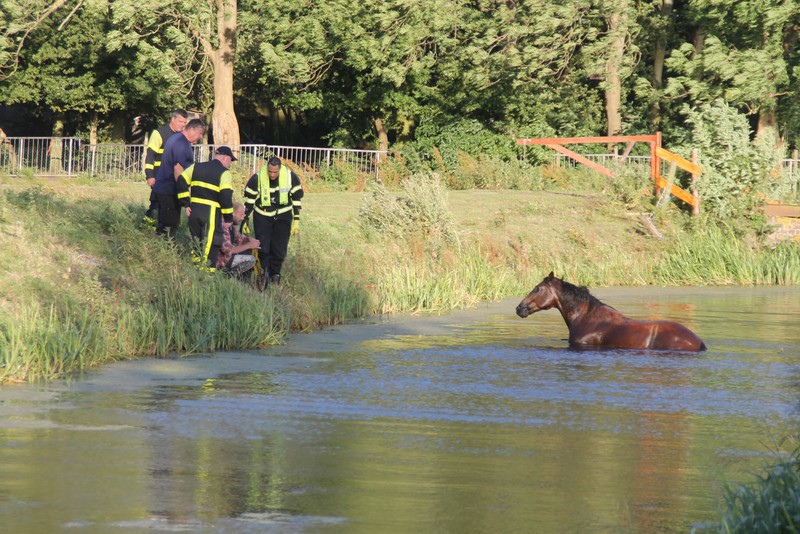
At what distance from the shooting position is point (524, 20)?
40.4 meters

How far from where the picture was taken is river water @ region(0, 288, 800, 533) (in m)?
7.36

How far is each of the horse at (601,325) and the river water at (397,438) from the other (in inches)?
11.5

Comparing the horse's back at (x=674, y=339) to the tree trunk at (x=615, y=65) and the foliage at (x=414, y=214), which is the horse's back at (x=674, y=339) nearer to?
the foliage at (x=414, y=214)

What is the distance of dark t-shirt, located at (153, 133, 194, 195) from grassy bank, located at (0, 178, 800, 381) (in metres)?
0.77

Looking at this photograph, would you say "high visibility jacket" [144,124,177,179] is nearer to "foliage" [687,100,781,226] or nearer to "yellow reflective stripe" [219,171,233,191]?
"yellow reflective stripe" [219,171,233,191]

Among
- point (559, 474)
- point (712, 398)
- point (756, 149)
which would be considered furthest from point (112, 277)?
point (756, 149)

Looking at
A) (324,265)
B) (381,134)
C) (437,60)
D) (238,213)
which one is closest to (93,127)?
(381,134)

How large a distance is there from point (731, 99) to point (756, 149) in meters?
8.15

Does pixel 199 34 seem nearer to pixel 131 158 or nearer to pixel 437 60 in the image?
pixel 131 158

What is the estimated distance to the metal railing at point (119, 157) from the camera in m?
36.9

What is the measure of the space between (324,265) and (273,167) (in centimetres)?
236

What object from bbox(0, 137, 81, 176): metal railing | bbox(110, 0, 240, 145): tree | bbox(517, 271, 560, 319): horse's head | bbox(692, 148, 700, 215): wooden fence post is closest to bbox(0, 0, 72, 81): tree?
bbox(110, 0, 240, 145): tree

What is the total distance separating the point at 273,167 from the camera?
1672 cm

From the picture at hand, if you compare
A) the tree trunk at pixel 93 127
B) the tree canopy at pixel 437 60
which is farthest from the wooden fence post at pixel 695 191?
the tree trunk at pixel 93 127
